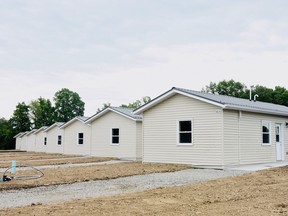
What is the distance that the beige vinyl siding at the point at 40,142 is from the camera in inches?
1522

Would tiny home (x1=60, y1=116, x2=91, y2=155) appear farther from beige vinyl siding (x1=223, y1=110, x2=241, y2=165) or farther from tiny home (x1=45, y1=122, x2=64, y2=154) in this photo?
beige vinyl siding (x1=223, y1=110, x2=241, y2=165)

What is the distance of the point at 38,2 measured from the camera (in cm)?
1359

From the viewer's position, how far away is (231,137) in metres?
14.5

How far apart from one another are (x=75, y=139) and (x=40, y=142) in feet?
40.9

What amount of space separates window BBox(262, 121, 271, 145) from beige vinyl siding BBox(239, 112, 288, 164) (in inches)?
8.5

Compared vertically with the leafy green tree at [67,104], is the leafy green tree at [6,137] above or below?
below

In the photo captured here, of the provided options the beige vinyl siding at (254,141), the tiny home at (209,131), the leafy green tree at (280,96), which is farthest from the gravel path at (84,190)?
the leafy green tree at (280,96)

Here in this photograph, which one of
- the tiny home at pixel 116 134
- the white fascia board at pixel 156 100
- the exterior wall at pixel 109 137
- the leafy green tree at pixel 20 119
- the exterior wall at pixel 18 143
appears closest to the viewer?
the white fascia board at pixel 156 100

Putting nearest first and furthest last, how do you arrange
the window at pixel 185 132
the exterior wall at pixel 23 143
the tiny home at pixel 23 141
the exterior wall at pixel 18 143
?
the window at pixel 185 132
the exterior wall at pixel 23 143
the tiny home at pixel 23 141
the exterior wall at pixel 18 143

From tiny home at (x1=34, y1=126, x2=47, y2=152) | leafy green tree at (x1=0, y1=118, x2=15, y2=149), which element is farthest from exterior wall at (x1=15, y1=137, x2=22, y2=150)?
tiny home at (x1=34, y1=126, x2=47, y2=152)

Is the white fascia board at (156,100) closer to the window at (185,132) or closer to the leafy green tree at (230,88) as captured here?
the window at (185,132)

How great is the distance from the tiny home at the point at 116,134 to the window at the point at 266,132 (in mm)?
7919

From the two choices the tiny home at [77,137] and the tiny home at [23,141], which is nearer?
the tiny home at [77,137]

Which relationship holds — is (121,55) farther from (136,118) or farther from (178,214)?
(178,214)
